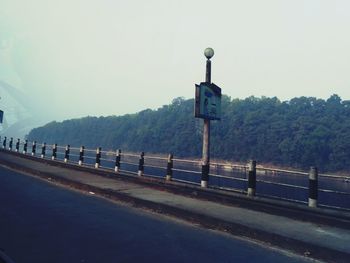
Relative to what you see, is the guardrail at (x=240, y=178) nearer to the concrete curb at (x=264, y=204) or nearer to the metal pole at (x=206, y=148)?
the metal pole at (x=206, y=148)

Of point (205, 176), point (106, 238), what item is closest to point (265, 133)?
point (205, 176)

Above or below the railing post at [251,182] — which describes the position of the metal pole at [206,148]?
above

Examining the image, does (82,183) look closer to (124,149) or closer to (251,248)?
(251,248)

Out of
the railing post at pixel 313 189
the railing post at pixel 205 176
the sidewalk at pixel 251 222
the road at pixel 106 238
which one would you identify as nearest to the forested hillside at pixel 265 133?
the railing post at pixel 205 176

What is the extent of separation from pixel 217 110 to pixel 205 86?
102 cm

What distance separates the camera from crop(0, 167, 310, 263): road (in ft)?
17.6

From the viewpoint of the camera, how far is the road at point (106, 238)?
5.36 metres

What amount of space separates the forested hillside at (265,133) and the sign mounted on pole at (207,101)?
313ft

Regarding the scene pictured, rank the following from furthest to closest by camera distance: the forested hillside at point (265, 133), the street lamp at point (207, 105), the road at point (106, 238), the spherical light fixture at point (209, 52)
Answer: the forested hillside at point (265, 133), the spherical light fixture at point (209, 52), the street lamp at point (207, 105), the road at point (106, 238)

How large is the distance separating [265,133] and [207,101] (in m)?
116

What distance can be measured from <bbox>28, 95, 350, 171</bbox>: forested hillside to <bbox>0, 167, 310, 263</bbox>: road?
10112cm

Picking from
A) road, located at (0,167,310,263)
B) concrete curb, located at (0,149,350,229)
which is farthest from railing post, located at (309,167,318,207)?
road, located at (0,167,310,263)

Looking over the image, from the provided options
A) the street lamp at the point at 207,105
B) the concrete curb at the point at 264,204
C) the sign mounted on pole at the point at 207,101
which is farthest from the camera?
the sign mounted on pole at the point at 207,101

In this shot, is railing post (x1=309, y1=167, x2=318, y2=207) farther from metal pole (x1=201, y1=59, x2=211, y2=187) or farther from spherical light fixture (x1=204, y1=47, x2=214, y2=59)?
spherical light fixture (x1=204, y1=47, x2=214, y2=59)
